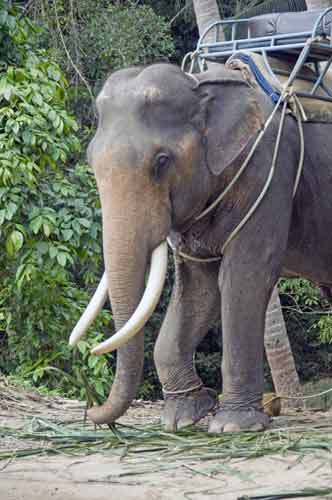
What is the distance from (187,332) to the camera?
22.8ft

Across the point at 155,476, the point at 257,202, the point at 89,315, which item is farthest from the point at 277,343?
the point at 155,476

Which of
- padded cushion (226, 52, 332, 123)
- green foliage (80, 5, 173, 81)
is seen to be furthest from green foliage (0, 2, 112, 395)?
green foliage (80, 5, 173, 81)

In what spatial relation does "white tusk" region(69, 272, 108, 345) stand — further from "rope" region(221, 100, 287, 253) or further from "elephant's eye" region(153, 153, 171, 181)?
"rope" region(221, 100, 287, 253)

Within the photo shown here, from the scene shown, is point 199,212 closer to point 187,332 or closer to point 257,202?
point 257,202

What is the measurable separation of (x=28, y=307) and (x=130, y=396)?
3855mm

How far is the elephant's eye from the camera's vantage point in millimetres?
6062

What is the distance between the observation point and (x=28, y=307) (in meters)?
9.63

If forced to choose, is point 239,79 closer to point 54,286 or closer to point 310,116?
point 310,116

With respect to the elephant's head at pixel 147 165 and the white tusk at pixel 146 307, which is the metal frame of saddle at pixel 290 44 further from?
the white tusk at pixel 146 307

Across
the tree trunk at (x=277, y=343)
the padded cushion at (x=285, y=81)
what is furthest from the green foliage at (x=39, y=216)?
the padded cushion at (x=285, y=81)

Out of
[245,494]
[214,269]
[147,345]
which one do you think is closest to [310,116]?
[214,269]

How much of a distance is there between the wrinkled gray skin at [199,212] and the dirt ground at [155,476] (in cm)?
42

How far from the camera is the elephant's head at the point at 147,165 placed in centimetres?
593

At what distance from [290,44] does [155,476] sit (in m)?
2.71
